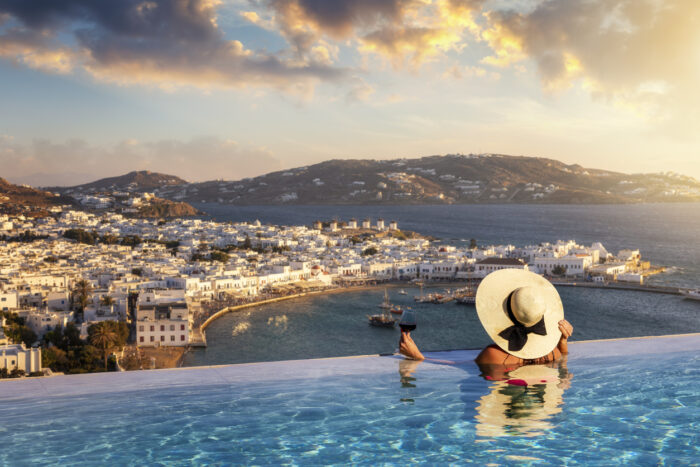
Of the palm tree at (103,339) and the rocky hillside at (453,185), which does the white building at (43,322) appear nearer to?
the palm tree at (103,339)

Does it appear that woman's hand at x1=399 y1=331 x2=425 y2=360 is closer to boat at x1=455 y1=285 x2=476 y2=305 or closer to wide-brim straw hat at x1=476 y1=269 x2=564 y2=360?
wide-brim straw hat at x1=476 y1=269 x2=564 y2=360

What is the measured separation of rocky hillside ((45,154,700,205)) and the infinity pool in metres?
121

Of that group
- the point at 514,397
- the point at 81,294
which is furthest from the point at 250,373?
the point at 81,294

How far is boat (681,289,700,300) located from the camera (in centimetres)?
2795

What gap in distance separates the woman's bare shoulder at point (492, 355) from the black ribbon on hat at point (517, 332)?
10.9 inches

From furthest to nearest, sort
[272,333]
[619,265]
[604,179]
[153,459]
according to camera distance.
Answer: [604,179] < [619,265] < [272,333] < [153,459]

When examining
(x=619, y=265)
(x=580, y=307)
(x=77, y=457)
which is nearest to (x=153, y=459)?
(x=77, y=457)

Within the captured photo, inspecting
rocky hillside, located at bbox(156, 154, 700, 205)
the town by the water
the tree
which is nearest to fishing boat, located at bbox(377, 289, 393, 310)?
the town by the water

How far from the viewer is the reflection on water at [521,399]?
361cm

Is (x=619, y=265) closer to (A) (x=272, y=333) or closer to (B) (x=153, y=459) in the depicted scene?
(A) (x=272, y=333)

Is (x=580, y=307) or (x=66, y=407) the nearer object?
(x=66, y=407)

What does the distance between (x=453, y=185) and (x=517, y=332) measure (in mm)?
133577

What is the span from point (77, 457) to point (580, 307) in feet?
85.3

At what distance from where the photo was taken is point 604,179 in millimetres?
140375
